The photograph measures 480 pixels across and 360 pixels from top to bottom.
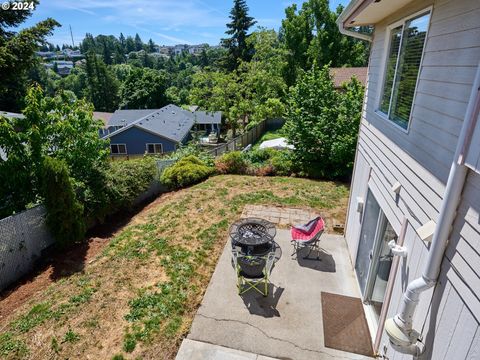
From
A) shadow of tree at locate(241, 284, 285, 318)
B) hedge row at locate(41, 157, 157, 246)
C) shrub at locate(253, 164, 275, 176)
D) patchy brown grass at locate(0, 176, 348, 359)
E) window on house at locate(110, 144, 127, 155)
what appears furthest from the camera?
window on house at locate(110, 144, 127, 155)

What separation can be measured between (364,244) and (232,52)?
31.7 meters

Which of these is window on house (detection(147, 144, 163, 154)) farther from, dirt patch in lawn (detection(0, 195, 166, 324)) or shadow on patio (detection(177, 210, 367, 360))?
shadow on patio (detection(177, 210, 367, 360))

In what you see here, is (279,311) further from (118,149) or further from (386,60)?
(118,149)

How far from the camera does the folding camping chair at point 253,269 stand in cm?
485

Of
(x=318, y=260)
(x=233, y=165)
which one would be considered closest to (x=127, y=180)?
(x=233, y=165)

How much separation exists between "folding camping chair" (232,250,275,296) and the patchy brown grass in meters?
0.85

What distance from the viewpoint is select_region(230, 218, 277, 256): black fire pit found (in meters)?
4.99

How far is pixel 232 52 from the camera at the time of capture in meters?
32.5

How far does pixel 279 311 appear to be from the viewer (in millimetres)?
4723

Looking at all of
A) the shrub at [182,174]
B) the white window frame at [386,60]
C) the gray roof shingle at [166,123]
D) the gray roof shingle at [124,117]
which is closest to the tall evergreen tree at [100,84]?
the gray roof shingle at [124,117]

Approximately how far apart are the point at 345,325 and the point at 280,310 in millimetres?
1022

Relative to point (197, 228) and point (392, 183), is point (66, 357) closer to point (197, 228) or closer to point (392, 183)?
point (197, 228)

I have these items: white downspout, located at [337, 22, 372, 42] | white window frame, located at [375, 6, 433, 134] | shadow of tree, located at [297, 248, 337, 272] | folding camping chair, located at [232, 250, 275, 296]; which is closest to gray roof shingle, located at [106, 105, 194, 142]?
shadow of tree, located at [297, 248, 337, 272]

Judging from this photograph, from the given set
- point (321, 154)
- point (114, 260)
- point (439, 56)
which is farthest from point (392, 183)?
point (321, 154)
